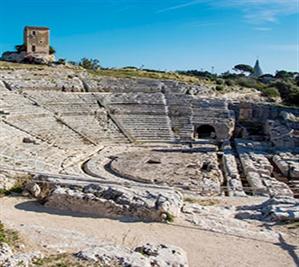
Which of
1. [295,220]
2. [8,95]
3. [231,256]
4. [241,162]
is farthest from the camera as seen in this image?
[8,95]

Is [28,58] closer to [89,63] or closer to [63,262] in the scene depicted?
[89,63]

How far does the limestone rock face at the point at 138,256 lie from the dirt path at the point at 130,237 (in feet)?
1.54

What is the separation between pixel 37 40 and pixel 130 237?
154ft

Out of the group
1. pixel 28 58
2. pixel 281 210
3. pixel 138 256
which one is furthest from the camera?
pixel 28 58

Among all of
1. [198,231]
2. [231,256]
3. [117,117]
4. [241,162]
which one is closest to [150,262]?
[231,256]

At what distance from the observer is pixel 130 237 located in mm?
7863

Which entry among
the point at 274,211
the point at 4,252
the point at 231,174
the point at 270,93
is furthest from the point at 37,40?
the point at 4,252

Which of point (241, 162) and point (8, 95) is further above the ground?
point (8, 95)

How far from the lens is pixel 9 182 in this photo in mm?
10523

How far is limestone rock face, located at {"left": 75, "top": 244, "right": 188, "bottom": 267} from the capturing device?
6215 millimetres

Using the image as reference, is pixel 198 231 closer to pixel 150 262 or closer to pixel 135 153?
pixel 150 262

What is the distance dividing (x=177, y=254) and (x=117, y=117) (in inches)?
916

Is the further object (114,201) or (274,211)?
(274,211)

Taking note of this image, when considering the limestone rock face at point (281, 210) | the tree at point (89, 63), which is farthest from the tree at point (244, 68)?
the limestone rock face at point (281, 210)
